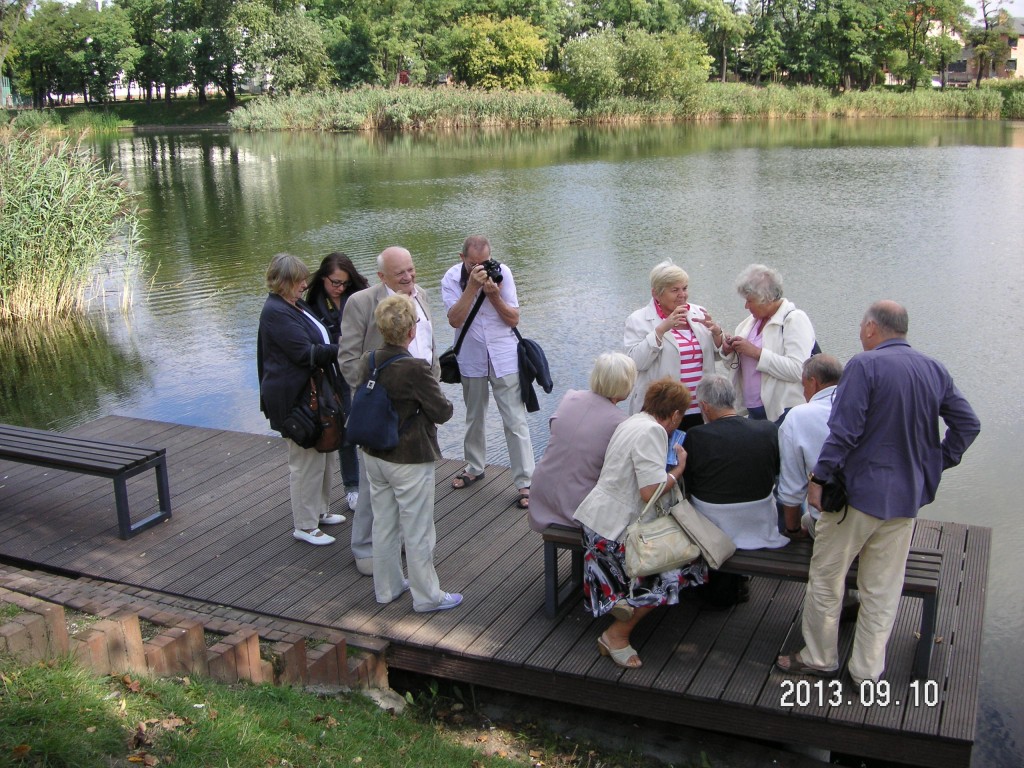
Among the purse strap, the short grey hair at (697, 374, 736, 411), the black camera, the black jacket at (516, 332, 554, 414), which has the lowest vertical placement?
the purse strap

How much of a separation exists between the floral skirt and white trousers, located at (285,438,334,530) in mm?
1687

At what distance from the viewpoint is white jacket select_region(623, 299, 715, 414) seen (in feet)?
15.3

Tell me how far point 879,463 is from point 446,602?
1.98 m

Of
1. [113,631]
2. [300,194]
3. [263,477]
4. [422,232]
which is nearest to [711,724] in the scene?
[113,631]

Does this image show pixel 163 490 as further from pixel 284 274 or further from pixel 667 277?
pixel 667 277

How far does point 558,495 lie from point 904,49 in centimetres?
5949

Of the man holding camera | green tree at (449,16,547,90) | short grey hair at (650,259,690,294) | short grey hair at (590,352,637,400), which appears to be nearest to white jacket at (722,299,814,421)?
short grey hair at (650,259,690,294)

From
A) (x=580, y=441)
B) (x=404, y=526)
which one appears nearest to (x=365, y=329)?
(x=404, y=526)

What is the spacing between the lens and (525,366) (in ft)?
17.7

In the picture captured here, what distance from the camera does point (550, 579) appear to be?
4137 millimetres

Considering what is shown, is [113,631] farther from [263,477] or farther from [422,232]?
[422,232]

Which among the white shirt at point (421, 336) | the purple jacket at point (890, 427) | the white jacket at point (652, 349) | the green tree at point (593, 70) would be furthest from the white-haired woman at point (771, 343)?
the green tree at point (593, 70)

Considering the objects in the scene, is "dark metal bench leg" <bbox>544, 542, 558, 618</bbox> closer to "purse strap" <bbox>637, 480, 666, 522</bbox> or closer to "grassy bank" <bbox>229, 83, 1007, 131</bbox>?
"purse strap" <bbox>637, 480, 666, 522</bbox>

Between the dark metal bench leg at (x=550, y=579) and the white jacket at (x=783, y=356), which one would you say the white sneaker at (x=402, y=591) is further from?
the white jacket at (x=783, y=356)
